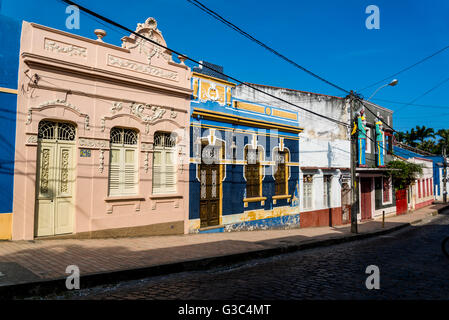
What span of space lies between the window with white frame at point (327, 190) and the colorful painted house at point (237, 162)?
8.43 feet

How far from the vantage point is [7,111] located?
8.20 metres

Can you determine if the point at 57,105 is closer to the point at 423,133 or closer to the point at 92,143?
the point at 92,143

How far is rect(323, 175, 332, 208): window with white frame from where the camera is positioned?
60.4 feet

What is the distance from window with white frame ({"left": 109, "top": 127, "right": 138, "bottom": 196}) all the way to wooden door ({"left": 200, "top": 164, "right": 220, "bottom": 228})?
2.70 m

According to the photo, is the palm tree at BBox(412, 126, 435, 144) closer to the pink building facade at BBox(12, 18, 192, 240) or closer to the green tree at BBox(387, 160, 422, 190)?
the green tree at BBox(387, 160, 422, 190)

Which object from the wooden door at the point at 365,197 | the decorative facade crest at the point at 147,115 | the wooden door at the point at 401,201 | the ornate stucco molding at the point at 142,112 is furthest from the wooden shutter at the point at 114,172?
the wooden door at the point at 401,201

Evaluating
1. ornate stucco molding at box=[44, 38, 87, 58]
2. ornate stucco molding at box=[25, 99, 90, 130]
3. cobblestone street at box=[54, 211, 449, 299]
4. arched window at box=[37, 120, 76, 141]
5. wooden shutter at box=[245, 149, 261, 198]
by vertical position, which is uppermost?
ornate stucco molding at box=[44, 38, 87, 58]

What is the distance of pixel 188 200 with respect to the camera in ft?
38.9

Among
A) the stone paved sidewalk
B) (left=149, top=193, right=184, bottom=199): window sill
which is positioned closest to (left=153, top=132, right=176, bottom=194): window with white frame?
(left=149, top=193, right=184, bottom=199): window sill

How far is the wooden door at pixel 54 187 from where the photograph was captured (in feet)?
28.3

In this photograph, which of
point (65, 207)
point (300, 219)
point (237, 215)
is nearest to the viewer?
point (65, 207)

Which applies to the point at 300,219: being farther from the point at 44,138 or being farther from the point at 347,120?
the point at 44,138
